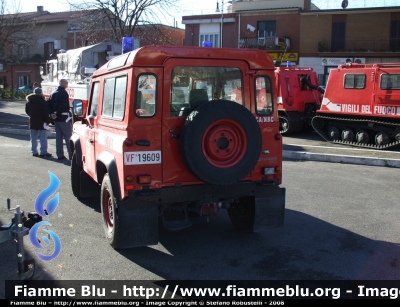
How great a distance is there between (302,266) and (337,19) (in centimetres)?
3213

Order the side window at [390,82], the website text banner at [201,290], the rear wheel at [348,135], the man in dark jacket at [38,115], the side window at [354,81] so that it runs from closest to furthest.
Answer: the website text banner at [201,290], the man in dark jacket at [38,115], the side window at [390,82], the side window at [354,81], the rear wheel at [348,135]

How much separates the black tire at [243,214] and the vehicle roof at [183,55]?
168 centimetres

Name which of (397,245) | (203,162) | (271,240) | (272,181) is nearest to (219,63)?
(203,162)

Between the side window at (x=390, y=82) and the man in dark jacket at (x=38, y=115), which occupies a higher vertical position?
the side window at (x=390, y=82)

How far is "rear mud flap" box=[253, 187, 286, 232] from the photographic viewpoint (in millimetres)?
5660

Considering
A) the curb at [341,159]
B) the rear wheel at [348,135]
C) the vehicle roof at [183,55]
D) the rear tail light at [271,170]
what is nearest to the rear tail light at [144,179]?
the vehicle roof at [183,55]

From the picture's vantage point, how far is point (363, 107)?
14.4m

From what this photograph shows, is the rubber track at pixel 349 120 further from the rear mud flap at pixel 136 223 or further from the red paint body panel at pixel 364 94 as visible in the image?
the rear mud flap at pixel 136 223

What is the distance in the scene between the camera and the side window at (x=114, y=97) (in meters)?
5.19

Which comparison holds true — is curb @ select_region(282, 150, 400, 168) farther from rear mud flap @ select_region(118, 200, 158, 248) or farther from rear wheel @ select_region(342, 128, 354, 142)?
rear mud flap @ select_region(118, 200, 158, 248)

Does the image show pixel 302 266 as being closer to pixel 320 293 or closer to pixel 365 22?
pixel 320 293

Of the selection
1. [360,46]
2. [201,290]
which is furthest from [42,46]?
[201,290]

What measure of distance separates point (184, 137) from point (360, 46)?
3162 cm

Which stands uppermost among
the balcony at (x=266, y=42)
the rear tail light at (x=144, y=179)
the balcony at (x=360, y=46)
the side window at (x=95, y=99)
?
the balcony at (x=266, y=42)
